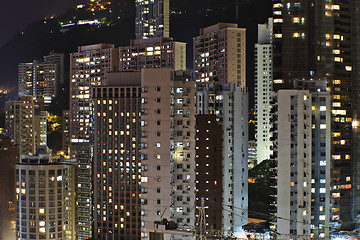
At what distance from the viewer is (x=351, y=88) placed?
48.8 metres

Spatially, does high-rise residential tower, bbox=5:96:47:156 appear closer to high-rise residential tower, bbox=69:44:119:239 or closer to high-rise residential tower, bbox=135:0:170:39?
high-rise residential tower, bbox=69:44:119:239

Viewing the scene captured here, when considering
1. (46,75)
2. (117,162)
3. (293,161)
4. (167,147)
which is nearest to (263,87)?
(117,162)

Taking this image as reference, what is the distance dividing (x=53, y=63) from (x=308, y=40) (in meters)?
74.5

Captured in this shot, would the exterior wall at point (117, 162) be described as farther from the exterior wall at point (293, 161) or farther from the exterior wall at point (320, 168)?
the exterior wall at point (320, 168)

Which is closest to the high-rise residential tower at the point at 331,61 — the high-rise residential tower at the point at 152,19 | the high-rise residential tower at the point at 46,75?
the high-rise residential tower at the point at 152,19

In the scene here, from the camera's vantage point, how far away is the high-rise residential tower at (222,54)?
76438 millimetres

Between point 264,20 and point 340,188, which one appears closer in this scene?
point 340,188

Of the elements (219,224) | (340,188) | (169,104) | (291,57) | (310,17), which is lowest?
(219,224)

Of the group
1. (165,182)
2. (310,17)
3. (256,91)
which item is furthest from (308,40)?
(256,91)

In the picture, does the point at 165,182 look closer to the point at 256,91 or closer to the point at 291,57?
the point at 291,57

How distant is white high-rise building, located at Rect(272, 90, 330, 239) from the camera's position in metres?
39.8

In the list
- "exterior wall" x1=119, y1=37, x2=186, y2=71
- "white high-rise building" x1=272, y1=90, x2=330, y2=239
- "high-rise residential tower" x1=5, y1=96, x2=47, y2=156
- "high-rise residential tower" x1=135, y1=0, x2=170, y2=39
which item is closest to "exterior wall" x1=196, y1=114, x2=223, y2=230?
"white high-rise building" x1=272, y1=90, x2=330, y2=239

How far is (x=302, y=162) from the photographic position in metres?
39.9

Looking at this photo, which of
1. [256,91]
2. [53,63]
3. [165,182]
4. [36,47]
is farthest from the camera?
[36,47]
